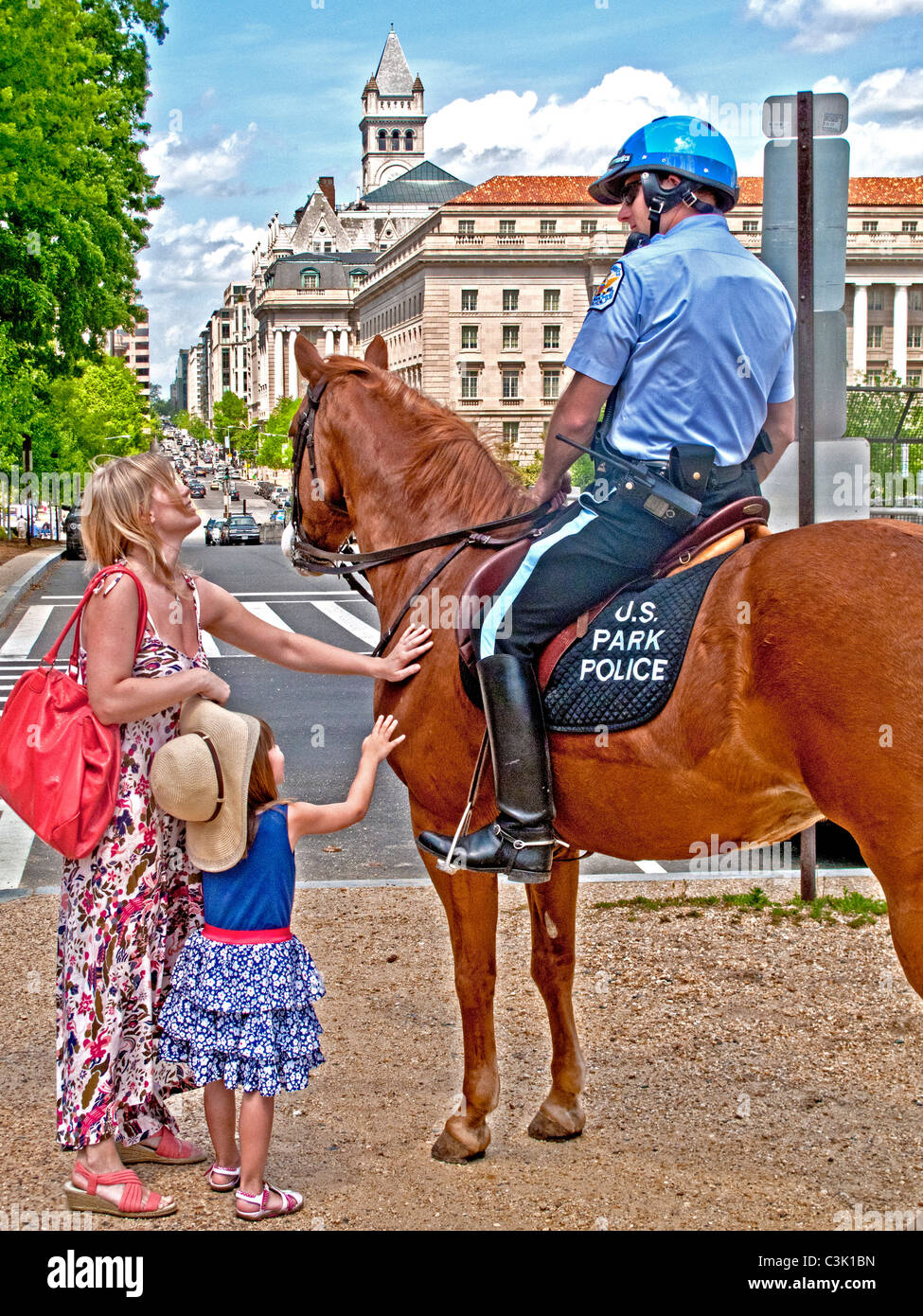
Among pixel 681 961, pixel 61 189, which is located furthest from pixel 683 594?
pixel 61 189

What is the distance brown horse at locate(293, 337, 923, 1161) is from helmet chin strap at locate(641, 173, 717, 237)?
3.28ft

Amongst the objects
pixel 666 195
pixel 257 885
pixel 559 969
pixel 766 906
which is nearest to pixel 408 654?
pixel 257 885

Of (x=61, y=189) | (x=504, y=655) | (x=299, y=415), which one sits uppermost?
(x=61, y=189)

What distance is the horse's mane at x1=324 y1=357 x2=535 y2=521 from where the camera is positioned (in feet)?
14.8

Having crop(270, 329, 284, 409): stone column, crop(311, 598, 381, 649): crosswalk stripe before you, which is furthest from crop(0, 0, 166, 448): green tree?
crop(270, 329, 284, 409): stone column

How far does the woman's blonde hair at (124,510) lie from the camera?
4.05m

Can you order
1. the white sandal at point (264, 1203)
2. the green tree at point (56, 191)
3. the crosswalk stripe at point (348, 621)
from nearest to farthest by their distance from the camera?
the white sandal at point (264, 1203) < the crosswalk stripe at point (348, 621) < the green tree at point (56, 191)

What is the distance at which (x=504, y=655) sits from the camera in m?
3.86

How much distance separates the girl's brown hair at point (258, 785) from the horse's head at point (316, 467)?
3.74 feet

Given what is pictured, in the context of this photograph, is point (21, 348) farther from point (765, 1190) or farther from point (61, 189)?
point (765, 1190)

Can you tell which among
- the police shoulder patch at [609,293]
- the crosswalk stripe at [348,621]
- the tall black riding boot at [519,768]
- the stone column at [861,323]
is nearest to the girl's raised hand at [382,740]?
the tall black riding boot at [519,768]

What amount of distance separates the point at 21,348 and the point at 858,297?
82.4 meters

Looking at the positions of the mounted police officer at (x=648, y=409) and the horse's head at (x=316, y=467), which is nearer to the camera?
the mounted police officer at (x=648, y=409)

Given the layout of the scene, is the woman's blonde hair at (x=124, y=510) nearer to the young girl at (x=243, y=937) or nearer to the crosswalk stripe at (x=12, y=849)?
the young girl at (x=243, y=937)
